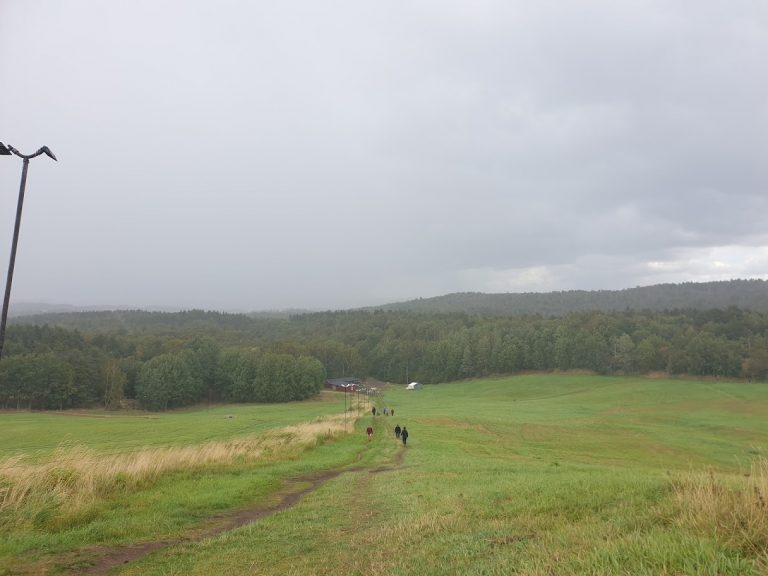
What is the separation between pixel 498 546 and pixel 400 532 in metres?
2.45

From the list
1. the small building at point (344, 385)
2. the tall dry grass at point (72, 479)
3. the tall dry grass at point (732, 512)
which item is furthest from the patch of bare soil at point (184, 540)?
the small building at point (344, 385)

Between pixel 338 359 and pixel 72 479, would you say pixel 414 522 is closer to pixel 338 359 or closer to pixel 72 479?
pixel 72 479

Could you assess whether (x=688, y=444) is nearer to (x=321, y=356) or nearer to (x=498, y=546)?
(x=498, y=546)

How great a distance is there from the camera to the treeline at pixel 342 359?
328ft

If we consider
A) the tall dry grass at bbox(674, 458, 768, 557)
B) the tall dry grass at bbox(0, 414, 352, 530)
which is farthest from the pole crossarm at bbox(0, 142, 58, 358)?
the tall dry grass at bbox(674, 458, 768, 557)

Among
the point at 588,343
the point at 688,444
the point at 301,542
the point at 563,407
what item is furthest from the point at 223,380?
the point at 301,542

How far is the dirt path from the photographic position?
8.04m

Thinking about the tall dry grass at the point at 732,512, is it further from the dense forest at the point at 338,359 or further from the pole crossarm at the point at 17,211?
the dense forest at the point at 338,359

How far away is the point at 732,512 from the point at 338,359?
140 metres

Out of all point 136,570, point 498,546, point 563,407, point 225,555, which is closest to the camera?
point 498,546

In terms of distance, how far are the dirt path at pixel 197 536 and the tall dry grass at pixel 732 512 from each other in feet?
28.5

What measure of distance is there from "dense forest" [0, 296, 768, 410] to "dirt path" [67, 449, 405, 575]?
92.6m

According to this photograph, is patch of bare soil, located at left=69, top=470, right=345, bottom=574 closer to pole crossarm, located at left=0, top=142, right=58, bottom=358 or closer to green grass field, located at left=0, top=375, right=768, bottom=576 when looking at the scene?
green grass field, located at left=0, top=375, right=768, bottom=576

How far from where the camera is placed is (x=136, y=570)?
304 inches
